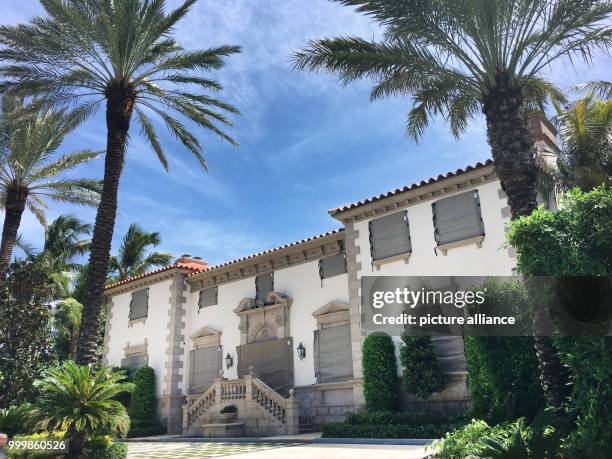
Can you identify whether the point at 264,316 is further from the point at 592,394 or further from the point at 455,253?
the point at 592,394

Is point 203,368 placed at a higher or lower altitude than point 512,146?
lower

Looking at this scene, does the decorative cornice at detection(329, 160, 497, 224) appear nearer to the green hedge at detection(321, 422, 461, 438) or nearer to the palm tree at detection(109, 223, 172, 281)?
the green hedge at detection(321, 422, 461, 438)

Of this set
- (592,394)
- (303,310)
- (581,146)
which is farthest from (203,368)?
(592,394)

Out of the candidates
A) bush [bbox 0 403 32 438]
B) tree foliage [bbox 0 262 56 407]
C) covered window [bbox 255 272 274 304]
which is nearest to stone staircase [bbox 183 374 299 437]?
covered window [bbox 255 272 274 304]

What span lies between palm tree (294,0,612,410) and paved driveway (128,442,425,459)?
452cm

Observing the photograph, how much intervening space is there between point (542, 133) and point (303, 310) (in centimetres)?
1153

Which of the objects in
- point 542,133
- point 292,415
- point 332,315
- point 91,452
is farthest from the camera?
point 332,315

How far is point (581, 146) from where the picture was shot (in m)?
15.8

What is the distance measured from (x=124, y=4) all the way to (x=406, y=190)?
10.6 metres

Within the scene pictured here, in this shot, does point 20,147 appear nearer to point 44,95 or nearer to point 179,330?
point 44,95

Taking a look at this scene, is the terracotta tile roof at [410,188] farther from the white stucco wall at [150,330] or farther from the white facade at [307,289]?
the white stucco wall at [150,330]

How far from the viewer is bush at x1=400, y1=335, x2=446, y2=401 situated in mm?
15328

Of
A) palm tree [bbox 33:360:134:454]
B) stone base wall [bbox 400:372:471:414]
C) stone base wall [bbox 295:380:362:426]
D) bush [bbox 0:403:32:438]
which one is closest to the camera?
palm tree [bbox 33:360:134:454]

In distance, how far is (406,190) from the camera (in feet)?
57.4
